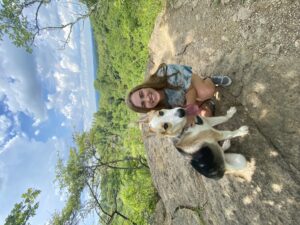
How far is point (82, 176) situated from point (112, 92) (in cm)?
2680

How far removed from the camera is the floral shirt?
451 cm

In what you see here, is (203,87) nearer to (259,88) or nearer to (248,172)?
(259,88)

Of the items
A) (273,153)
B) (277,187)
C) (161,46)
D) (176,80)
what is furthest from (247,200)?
(161,46)

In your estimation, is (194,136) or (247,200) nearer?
(194,136)

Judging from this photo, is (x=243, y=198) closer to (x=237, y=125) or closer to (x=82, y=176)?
(x=237, y=125)

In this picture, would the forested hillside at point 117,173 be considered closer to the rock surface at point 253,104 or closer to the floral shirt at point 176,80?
the floral shirt at point 176,80

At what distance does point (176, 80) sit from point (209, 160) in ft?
4.76

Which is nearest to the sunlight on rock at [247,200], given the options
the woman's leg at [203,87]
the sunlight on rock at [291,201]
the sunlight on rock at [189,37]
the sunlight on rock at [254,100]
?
the sunlight on rock at [291,201]

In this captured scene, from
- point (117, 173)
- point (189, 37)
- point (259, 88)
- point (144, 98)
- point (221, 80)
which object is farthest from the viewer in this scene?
point (117, 173)

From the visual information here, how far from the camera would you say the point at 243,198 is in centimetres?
454

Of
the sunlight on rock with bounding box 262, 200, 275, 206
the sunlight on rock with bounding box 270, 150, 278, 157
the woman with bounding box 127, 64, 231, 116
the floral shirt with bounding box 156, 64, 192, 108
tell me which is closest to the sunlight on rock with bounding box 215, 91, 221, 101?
the woman with bounding box 127, 64, 231, 116

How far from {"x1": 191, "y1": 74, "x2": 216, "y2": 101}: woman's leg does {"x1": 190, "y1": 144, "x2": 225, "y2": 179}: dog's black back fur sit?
109cm

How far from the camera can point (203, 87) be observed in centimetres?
461

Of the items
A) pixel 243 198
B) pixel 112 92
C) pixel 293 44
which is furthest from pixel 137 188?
pixel 112 92
